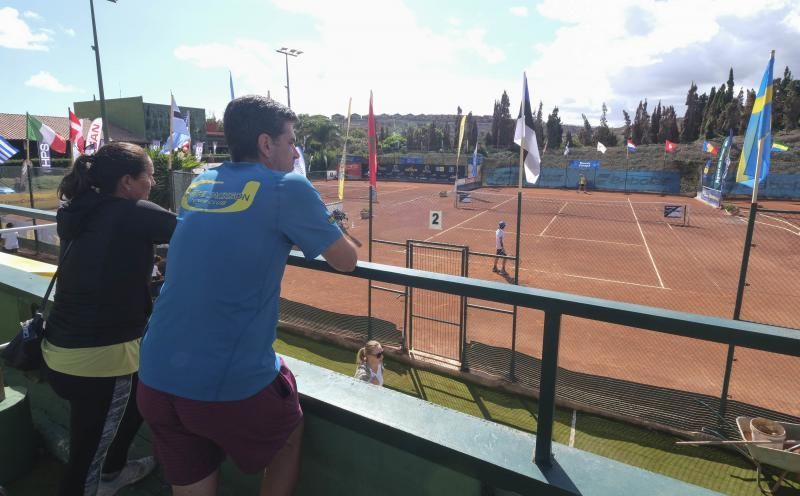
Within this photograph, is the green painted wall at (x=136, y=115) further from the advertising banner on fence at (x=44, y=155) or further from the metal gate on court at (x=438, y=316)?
the metal gate on court at (x=438, y=316)

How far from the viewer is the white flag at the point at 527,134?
28.7 feet

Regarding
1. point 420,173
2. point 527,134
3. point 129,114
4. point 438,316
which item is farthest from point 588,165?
point 129,114

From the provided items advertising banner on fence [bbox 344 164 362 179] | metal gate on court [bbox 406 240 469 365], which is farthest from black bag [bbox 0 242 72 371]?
advertising banner on fence [bbox 344 164 362 179]

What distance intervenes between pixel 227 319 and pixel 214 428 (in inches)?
13.8

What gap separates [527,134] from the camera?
8.80m

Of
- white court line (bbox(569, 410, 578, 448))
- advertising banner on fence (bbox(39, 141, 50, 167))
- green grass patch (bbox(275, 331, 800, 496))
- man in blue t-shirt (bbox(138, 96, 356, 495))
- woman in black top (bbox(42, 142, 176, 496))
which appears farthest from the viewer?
advertising banner on fence (bbox(39, 141, 50, 167))

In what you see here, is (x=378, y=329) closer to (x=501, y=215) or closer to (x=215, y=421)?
(x=215, y=421)

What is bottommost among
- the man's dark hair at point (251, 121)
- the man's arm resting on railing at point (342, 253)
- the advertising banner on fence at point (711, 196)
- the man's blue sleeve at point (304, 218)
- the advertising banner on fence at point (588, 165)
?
the advertising banner on fence at point (711, 196)

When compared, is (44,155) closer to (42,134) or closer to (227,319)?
(42,134)

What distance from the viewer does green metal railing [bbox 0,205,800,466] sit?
1298mm

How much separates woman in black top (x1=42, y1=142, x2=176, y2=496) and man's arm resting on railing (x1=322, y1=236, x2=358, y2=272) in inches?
32.2

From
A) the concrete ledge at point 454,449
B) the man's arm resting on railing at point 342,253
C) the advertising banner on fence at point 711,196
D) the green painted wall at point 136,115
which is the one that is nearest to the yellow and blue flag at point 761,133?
the concrete ledge at point 454,449

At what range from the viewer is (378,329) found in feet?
32.8

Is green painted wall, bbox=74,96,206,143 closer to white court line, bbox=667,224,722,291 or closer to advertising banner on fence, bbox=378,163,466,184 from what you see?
advertising banner on fence, bbox=378,163,466,184
